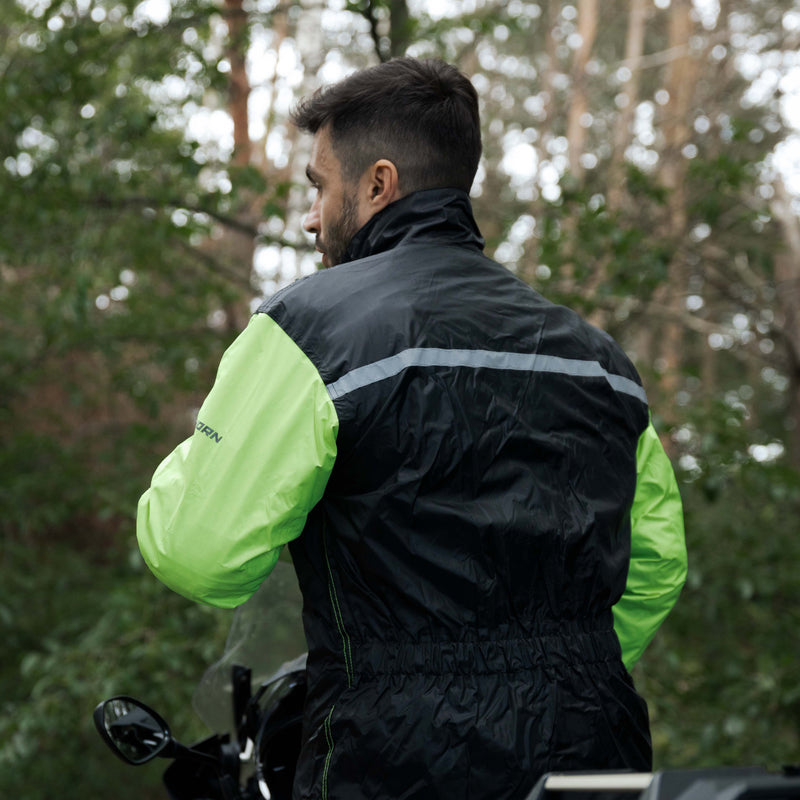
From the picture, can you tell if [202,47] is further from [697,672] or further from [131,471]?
[697,672]

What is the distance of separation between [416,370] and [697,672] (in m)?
3.89

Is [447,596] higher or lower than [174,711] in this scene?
higher

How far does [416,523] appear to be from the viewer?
4.91 ft

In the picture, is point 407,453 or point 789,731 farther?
point 789,731

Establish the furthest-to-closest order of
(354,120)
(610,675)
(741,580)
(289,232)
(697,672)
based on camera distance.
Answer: (289,232) → (697,672) → (741,580) → (354,120) → (610,675)

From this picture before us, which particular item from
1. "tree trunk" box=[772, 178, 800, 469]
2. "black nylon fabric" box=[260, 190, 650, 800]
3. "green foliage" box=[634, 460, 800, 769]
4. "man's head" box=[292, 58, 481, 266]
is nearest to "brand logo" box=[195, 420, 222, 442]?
"black nylon fabric" box=[260, 190, 650, 800]

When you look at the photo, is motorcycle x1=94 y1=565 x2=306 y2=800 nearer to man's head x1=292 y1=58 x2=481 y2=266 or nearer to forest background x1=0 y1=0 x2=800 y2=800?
man's head x1=292 y1=58 x2=481 y2=266

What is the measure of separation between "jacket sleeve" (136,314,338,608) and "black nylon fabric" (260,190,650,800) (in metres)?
0.05

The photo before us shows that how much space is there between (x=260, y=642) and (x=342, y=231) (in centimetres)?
90

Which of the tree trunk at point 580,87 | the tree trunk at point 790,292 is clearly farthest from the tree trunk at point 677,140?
the tree trunk at point 580,87

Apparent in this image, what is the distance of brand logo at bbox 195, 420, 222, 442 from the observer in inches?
59.0

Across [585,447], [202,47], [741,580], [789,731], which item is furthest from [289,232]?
[585,447]

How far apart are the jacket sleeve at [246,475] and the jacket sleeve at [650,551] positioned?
762 mm

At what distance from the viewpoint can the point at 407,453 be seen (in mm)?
1496
